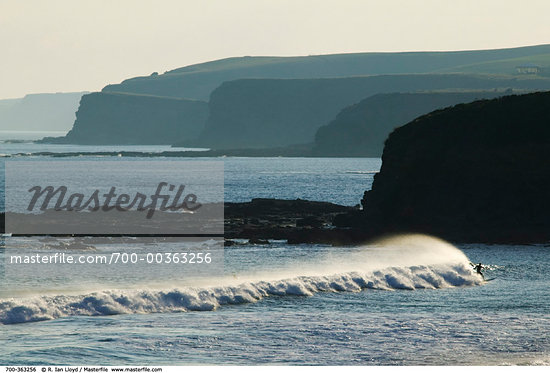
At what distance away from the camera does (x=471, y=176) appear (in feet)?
212

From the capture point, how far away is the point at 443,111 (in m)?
73.1

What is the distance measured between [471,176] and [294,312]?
A: 33.8m

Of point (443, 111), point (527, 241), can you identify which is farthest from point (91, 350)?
point (443, 111)

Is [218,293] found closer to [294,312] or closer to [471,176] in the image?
[294,312]

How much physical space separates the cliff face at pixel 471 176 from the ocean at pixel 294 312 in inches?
356

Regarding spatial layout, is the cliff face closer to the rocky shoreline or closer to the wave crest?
the rocky shoreline

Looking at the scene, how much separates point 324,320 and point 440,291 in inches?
378

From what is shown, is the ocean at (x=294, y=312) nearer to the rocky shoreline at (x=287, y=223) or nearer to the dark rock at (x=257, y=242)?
the dark rock at (x=257, y=242)

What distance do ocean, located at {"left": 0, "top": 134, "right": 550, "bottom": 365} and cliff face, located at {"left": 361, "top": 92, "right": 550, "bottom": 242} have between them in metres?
9.05

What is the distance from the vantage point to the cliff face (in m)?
61.8

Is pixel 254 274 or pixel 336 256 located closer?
pixel 254 274

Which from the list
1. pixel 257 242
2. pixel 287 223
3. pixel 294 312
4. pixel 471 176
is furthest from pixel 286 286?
pixel 287 223

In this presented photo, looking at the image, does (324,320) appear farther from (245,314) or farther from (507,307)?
(507,307)

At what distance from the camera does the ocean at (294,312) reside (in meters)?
26.2
